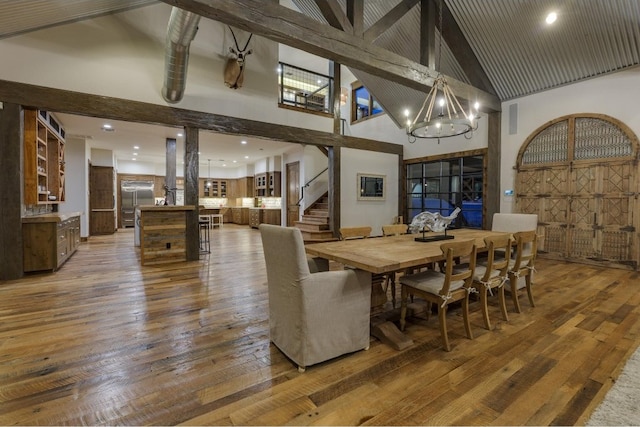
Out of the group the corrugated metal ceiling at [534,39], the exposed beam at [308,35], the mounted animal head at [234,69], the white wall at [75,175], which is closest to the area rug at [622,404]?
the exposed beam at [308,35]

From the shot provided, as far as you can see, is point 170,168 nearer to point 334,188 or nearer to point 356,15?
point 334,188

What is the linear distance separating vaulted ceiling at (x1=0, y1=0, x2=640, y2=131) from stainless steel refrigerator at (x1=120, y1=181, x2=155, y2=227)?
790 centimetres

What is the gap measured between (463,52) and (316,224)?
492cm

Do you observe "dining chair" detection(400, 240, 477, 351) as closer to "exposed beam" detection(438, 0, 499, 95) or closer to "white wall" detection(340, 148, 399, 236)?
"white wall" detection(340, 148, 399, 236)

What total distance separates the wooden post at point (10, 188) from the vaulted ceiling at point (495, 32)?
116 cm

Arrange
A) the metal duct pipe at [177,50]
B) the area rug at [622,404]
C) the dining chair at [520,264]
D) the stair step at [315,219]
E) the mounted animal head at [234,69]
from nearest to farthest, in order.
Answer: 1. the area rug at [622,404]
2. the dining chair at [520,264]
3. the metal duct pipe at [177,50]
4. the mounted animal head at [234,69]
5. the stair step at [315,219]

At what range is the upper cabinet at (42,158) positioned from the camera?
423 cm

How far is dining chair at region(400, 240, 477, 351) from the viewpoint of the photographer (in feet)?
7.30

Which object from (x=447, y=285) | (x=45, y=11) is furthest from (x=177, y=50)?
(x=447, y=285)

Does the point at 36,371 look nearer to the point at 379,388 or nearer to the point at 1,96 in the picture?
the point at 379,388

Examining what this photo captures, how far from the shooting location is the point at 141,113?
480cm

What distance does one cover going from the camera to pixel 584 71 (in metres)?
5.32

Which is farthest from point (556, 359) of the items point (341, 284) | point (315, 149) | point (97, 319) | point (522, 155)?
point (315, 149)

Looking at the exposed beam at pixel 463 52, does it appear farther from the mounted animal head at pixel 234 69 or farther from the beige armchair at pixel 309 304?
the beige armchair at pixel 309 304
